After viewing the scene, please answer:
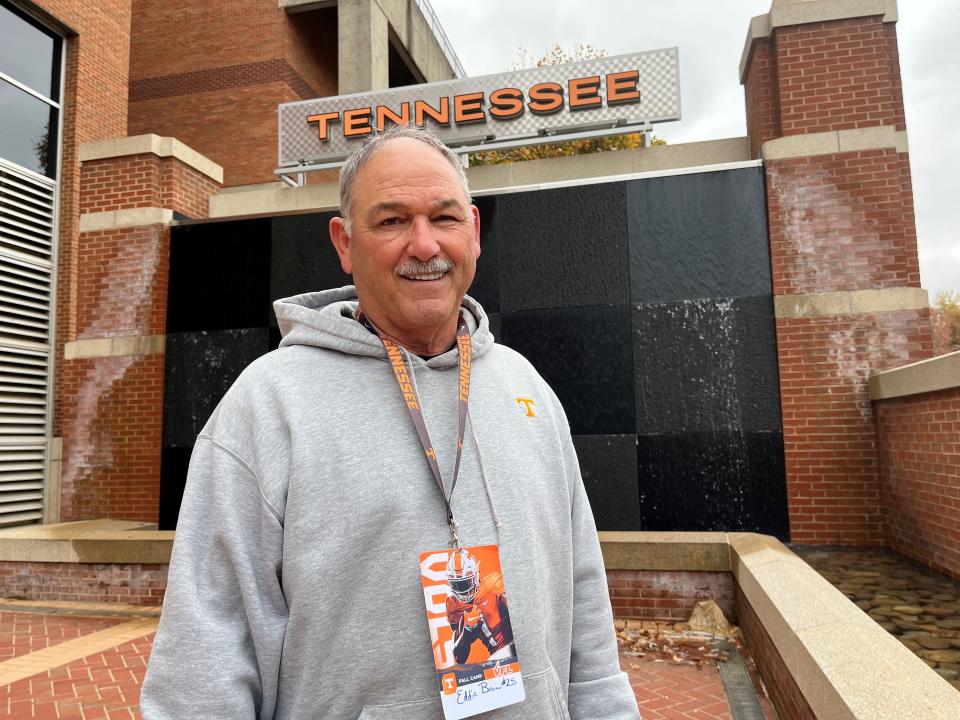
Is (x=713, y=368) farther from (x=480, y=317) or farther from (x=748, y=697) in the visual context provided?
(x=480, y=317)

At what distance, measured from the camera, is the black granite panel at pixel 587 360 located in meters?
7.79

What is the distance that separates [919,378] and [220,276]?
7946mm

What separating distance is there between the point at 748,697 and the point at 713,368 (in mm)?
4041

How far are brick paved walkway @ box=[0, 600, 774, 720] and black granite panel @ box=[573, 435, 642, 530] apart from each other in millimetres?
2797

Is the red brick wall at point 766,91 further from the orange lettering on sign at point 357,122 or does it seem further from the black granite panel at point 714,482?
the orange lettering on sign at point 357,122

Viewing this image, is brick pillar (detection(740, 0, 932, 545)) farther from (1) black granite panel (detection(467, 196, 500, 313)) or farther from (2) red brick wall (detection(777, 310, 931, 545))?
(1) black granite panel (detection(467, 196, 500, 313))

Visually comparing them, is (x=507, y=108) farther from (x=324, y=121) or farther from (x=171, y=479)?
(x=171, y=479)

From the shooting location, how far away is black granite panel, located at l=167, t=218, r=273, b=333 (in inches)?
350

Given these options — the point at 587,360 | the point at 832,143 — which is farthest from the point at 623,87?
the point at 587,360

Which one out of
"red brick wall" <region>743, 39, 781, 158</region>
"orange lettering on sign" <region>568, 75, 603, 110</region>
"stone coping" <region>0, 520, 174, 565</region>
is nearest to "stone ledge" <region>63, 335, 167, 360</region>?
"stone coping" <region>0, 520, 174, 565</region>

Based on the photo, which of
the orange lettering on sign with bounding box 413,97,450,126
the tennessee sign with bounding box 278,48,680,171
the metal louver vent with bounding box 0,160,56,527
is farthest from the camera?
the orange lettering on sign with bounding box 413,97,450,126

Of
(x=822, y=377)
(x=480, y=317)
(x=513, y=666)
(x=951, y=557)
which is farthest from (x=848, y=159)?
(x=513, y=666)

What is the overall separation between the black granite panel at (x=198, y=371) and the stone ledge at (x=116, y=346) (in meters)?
0.26

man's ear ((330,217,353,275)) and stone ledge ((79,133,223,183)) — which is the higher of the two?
stone ledge ((79,133,223,183))
